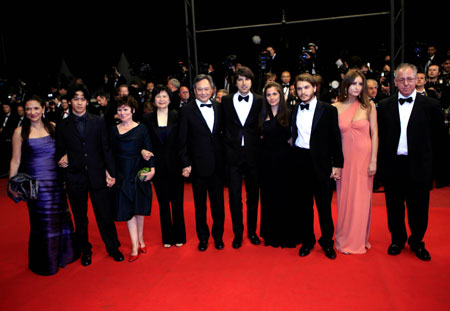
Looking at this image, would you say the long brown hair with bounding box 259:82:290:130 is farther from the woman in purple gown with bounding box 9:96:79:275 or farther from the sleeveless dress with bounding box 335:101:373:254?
the woman in purple gown with bounding box 9:96:79:275

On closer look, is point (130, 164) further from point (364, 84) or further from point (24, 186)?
point (364, 84)

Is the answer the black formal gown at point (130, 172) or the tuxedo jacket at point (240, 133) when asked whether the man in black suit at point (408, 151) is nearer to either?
the tuxedo jacket at point (240, 133)

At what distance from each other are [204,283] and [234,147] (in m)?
1.19

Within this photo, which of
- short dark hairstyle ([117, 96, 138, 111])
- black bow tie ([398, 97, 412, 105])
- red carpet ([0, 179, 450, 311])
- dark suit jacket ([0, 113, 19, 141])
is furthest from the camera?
dark suit jacket ([0, 113, 19, 141])

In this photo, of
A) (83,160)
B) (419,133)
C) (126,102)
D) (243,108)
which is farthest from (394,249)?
(83,160)

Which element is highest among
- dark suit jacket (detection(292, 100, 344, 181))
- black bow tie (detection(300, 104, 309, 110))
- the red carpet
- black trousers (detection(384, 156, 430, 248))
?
black bow tie (detection(300, 104, 309, 110))

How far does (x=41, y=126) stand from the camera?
3.21 meters

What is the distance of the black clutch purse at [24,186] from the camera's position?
297 cm

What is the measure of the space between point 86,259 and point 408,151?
287 cm

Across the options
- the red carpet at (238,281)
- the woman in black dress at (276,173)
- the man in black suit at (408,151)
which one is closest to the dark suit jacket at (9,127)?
the red carpet at (238,281)

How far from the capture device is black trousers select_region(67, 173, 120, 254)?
3.22 m

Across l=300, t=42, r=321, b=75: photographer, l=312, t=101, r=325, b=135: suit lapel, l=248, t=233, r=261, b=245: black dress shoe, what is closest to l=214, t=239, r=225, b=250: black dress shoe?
l=248, t=233, r=261, b=245: black dress shoe

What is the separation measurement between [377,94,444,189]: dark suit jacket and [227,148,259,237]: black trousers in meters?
1.18

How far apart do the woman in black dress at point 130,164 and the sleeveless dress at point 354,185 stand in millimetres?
1692
